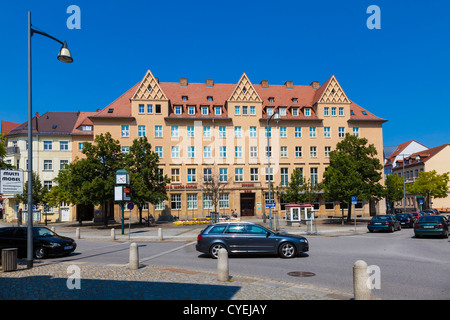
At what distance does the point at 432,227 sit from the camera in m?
22.6

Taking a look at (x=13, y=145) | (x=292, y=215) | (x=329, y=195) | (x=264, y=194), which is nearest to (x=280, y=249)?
(x=292, y=215)

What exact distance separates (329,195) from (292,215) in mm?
5024

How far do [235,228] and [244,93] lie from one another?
130 feet

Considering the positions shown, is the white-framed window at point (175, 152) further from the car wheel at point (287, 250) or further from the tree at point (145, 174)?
the car wheel at point (287, 250)

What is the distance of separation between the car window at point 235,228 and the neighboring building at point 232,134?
3499cm

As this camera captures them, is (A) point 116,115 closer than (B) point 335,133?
Yes

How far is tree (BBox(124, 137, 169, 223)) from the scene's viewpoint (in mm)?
36688

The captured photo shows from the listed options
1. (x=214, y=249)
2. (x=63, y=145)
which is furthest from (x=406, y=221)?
(x=63, y=145)

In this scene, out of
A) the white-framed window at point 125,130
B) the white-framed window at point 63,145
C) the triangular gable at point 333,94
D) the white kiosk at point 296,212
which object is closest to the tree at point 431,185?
the triangular gable at point 333,94

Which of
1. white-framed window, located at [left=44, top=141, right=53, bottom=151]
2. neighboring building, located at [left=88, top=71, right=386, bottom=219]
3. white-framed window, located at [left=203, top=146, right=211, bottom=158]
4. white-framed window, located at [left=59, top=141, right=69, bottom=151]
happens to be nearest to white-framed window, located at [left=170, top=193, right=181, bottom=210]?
neighboring building, located at [left=88, top=71, right=386, bottom=219]

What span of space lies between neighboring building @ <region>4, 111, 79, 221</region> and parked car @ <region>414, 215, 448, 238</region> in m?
47.7

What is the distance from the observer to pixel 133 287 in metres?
8.88

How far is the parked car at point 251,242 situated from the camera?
572 inches
